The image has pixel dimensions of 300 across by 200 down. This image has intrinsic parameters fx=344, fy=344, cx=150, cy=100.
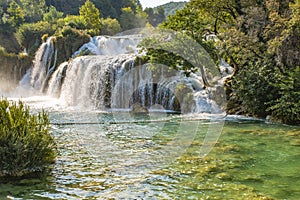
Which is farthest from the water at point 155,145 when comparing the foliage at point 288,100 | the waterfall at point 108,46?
the waterfall at point 108,46

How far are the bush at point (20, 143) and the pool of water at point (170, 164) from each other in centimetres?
38

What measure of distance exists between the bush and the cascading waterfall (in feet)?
38.9

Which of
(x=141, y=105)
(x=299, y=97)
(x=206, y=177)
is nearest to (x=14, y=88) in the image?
(x=141, y=105)

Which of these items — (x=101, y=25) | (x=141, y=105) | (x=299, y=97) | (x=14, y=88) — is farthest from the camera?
(x=101, y=25)

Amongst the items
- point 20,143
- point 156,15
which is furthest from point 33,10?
point 20,143

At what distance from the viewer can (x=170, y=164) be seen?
7.88m

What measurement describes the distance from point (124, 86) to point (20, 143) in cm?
1449

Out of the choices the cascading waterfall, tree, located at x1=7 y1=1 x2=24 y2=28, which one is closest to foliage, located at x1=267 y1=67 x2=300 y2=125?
the cascading waterfall

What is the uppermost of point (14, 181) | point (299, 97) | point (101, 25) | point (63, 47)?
point (101, 25)

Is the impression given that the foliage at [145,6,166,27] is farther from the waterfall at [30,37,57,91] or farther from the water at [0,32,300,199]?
the water at [0,32,300,199]

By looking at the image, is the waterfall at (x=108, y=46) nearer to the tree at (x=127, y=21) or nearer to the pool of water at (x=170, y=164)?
the pool of water at (x=170, y=164)

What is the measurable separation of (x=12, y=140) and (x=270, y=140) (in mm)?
7631

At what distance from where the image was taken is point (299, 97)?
45.3 ft

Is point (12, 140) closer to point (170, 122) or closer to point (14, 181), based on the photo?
point (14, 181)
